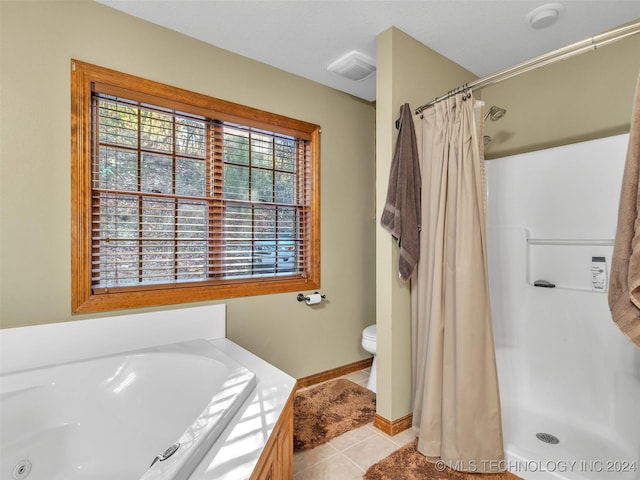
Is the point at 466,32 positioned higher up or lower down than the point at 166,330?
higher up

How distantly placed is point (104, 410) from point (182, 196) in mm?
1241

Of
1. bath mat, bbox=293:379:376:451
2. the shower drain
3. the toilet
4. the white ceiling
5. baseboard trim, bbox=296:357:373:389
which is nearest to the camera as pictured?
the shower drain

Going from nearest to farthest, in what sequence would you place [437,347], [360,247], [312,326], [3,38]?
[3,38] < [437,347] < [312,326] < [360,247]

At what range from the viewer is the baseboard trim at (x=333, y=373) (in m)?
2.75

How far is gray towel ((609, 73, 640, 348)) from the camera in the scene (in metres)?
1.12

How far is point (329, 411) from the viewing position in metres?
2.35

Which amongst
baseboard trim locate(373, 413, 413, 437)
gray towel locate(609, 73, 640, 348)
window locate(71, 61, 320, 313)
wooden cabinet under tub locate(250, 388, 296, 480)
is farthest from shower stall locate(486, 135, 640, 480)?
window locate(71, 61, 320, 313)

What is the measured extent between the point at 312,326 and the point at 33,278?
1828mm

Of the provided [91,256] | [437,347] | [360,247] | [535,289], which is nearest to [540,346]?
[535,289]

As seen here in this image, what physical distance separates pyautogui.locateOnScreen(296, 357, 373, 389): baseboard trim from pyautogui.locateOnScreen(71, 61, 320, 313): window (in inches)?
29.5

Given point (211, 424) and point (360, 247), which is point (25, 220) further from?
point (360, 247)

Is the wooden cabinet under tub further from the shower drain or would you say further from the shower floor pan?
the shower drain

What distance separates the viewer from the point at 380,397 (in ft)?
7.02

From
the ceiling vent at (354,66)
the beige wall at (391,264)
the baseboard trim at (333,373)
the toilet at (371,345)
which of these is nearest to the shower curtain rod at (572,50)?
the beige wall at (391,264)
